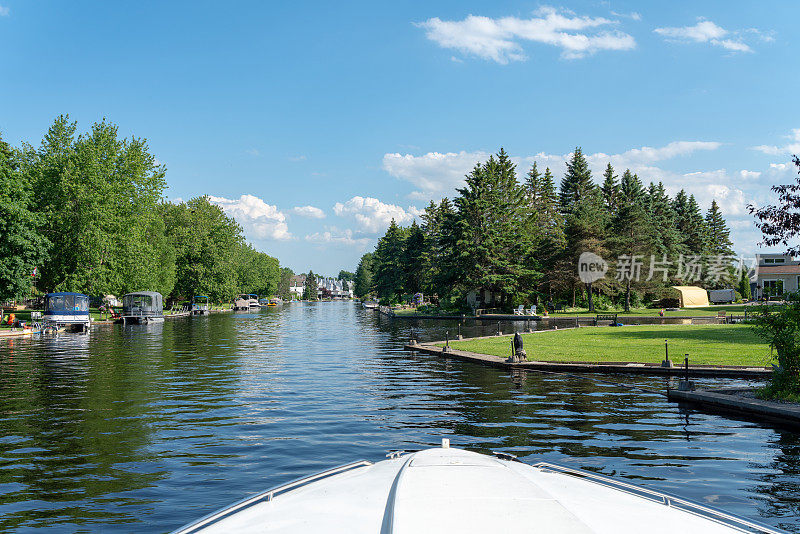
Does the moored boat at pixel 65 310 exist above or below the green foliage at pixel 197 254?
below

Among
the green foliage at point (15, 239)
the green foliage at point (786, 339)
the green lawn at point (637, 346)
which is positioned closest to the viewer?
the green foliage at point (786, 339)

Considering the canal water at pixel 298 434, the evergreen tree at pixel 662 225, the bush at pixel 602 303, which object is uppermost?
the evergreen tree at pixel 662 225

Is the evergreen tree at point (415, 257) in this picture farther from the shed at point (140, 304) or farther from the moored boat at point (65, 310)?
the moored boat at point (65, 310)

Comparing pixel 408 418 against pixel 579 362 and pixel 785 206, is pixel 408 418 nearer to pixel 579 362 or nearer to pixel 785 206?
pixel 579 362

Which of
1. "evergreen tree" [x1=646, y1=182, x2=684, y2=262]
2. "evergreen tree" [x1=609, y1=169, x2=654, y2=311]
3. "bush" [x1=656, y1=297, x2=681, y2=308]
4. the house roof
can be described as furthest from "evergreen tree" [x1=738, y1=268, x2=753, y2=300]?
"evergreen tree" [x1=609, y1=169, x2=654, y2=311]

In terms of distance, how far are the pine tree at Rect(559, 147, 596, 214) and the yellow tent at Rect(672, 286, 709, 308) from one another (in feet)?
80.1

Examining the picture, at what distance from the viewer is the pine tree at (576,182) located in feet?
325

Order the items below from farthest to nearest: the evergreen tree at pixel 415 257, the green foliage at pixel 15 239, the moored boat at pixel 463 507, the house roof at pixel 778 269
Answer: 1. the evergreen tree at pixel 415 257
2. the house roof at pixel 778 269
3. the green foliage at pixel 15 239
4. the moored boat at pixel 463 507

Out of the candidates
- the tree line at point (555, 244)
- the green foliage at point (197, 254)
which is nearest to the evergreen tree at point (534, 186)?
the tree line at point (555, 244)

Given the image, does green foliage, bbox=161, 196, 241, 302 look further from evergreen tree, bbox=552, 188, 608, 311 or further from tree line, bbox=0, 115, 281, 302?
evergreen tree, bbox=552, 188, 608, 311

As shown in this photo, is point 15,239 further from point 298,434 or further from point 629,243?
point 629,243

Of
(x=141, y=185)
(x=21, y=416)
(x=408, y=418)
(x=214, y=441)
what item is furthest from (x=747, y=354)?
(x=141, y=185)

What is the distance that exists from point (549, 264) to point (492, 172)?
1645 cm

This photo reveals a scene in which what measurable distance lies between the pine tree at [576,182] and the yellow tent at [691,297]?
24.4 m
